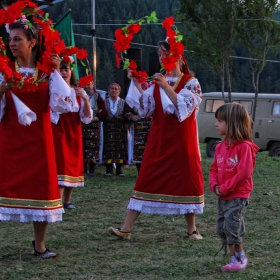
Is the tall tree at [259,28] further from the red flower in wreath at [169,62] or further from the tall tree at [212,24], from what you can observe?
the red flower in wreath at [169,62]

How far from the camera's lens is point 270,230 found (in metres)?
5.71

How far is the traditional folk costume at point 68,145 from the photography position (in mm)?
6770

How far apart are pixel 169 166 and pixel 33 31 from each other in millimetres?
1629

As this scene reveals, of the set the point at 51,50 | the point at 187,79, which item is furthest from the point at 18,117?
the point at 187,79

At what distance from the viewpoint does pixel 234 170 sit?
13.4 ft

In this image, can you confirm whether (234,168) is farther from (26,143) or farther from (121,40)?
(121,40)

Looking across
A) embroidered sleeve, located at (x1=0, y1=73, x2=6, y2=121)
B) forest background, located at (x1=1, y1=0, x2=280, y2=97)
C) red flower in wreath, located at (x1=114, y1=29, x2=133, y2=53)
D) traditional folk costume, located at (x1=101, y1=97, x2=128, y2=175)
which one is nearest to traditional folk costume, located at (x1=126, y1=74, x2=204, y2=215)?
red flower in wreath, located at (x1=114, y1=29, x2=133, y2=53)

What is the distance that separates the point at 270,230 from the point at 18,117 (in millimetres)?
2630

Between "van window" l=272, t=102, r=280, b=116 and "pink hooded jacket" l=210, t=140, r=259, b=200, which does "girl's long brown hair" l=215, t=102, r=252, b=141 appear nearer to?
"pink hooded jacket" l=210, t=140, r=259, b=200

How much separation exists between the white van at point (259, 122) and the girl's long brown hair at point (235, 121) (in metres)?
14.6

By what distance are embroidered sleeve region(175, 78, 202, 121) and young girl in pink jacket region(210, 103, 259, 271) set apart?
0.98 metres

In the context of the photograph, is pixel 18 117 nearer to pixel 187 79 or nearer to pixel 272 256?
pixel 187 79

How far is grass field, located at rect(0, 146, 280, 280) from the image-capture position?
13.6ft

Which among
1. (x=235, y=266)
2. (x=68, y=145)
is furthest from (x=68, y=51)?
(x=68, y=145)
